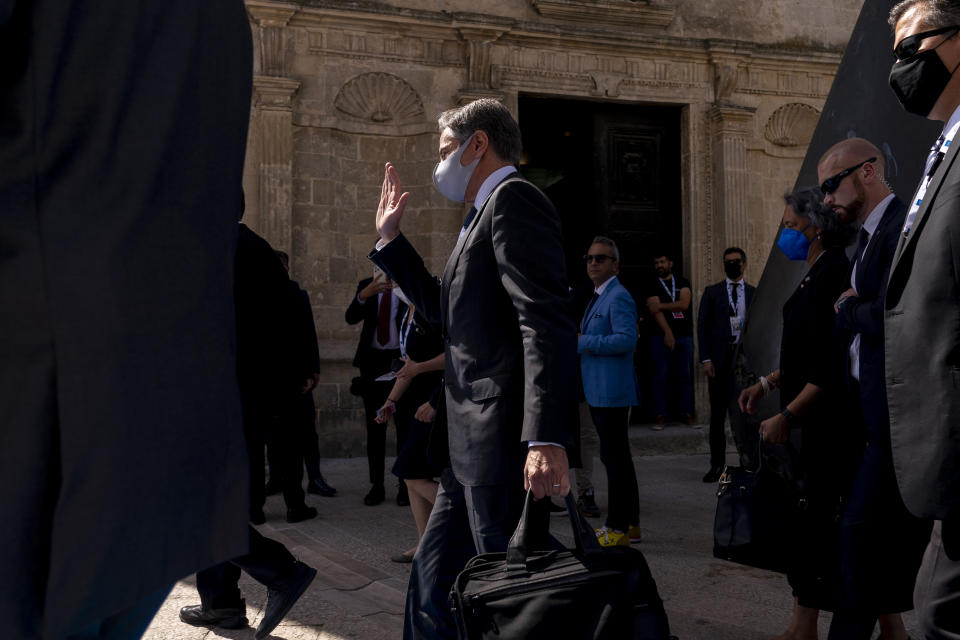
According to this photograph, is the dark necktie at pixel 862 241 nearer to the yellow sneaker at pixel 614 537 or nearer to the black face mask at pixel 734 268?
the yellow sneaker at pixel 614 537

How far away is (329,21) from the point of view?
10.6m

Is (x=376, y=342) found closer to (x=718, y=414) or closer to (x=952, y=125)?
(x=718, y=414)

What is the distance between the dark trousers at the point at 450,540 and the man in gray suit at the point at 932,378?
1.07 metres

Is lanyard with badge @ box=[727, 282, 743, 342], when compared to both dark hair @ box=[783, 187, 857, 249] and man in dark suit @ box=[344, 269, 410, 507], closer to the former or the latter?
man in dark suit @ box=[344, 269, 410, 507]

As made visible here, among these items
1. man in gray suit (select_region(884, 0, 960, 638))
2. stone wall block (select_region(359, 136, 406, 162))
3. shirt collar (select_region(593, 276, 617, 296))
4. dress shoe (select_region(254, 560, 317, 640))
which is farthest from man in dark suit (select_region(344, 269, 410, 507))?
man in gray suit (select_region(884, 0, 960, 638))

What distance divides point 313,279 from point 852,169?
774cm

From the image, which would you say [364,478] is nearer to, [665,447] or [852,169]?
[665,447]

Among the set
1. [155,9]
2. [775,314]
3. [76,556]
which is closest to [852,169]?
[775,314]

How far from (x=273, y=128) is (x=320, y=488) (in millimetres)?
4458

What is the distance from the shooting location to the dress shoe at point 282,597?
3662 mm

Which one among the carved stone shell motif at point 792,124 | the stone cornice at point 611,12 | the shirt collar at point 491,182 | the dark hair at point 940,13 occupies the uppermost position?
the stone cornice at point 611,12

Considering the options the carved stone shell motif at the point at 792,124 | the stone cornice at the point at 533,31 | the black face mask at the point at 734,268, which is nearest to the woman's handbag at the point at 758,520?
the black face mask at the point at 734,268

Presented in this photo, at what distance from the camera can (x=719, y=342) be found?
27.9 feet

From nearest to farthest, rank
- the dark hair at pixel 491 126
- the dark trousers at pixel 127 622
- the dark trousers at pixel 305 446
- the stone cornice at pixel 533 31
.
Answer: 1. the dark trousers at pixel 127 622
2. the dark hair at pixel 491 126
3. the dark trousers at pixel 305 446
4. the stone cornice at pixel 533 31
